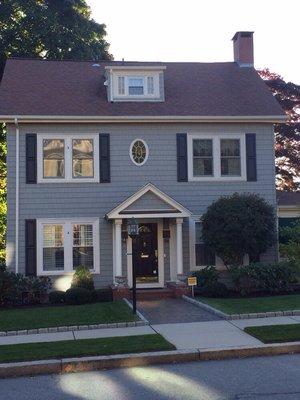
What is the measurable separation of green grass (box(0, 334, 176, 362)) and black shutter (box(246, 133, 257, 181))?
9.89 m

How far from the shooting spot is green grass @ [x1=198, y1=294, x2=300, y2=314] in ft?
44.6

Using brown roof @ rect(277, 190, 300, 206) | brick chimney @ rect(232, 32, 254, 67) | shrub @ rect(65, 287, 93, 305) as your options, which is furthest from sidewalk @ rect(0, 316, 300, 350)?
brick chimney @ rect(232, 32, 254, 67)

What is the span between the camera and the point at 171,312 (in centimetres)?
1419

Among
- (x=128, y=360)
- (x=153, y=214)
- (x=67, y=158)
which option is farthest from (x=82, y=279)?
(x=128, y=360)

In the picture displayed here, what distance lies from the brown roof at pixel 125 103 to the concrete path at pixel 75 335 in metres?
8.87

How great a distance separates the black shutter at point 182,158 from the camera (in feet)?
61.8

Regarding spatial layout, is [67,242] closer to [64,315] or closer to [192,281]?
[192,281]

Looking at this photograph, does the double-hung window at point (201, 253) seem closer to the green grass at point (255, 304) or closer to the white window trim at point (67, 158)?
the green grass at point (255, 304)

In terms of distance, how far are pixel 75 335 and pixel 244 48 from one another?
15337 mm

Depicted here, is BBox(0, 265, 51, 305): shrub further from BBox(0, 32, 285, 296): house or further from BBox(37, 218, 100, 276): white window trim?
BBox(0, 32, 285, 296): house

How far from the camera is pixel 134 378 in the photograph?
27.2ft

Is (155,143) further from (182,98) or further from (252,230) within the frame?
(252,230)

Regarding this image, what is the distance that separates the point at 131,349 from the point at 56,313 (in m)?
5.05

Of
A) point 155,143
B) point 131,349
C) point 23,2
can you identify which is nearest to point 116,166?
point 155,143
